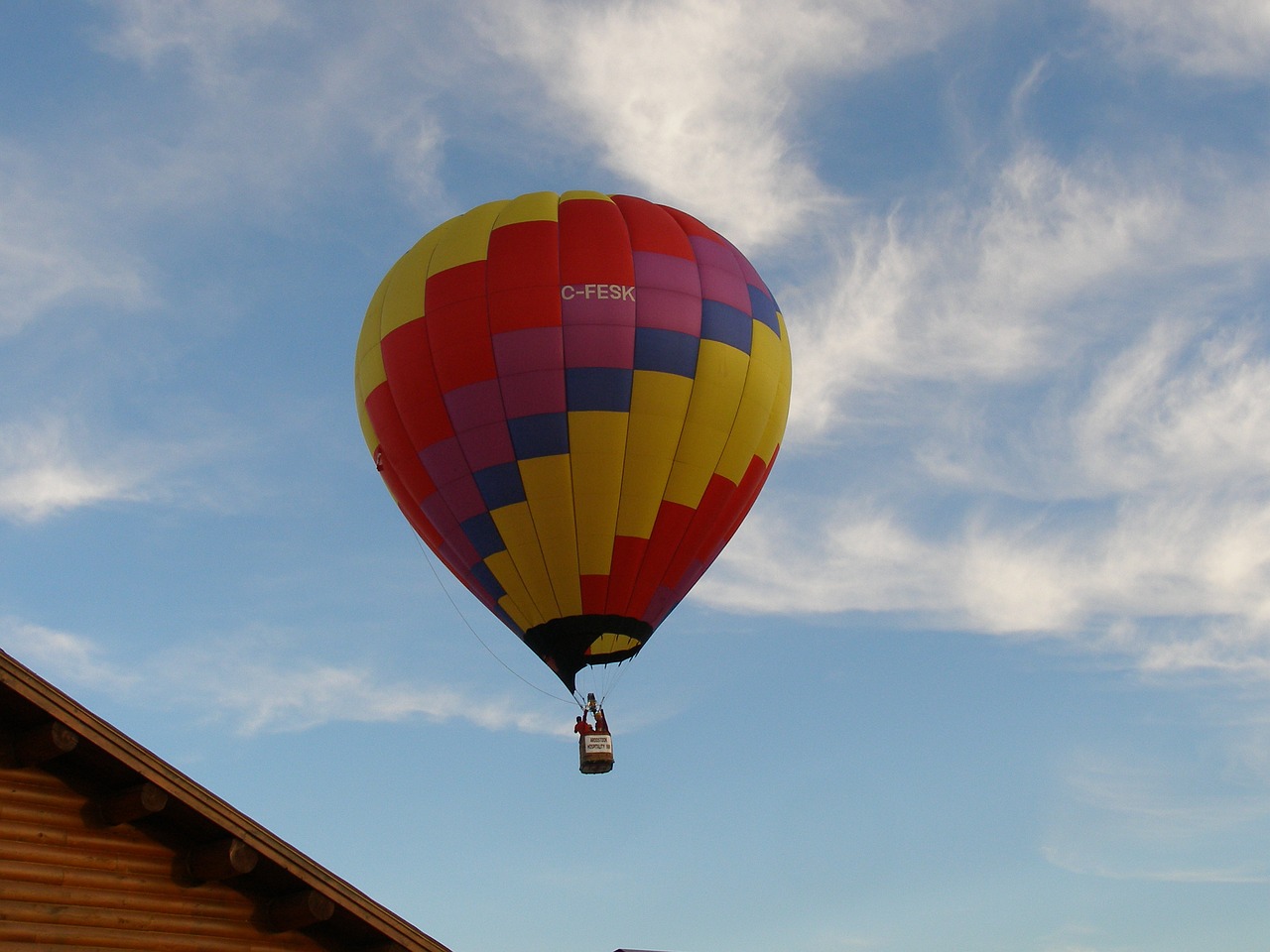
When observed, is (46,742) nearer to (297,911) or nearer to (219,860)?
(219,860)

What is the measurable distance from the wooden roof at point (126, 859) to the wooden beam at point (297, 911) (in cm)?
1

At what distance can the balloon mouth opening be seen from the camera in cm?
2288

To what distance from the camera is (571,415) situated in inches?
891

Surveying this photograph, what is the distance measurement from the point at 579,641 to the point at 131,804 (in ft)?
41.3

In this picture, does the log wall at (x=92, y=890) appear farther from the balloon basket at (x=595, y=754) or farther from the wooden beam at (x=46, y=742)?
the balloon basket at (x=595, y=754)

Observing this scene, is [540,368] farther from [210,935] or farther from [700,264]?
[210,935]

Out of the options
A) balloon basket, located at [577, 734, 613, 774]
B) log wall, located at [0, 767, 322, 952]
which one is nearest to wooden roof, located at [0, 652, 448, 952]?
log wall, located at [0, 767, 322, 952]

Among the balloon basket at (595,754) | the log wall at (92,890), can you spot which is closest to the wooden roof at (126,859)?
the log wall at (92,890)

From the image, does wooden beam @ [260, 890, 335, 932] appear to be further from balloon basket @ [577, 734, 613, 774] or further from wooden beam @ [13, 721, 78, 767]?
balloon basket @ [577, 734, 613, 774]

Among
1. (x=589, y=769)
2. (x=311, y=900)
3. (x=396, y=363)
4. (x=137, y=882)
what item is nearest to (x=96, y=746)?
(x=137, y=882)

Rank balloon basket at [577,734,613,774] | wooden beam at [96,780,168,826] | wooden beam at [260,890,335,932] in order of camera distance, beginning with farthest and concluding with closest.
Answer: balloon basket at [577,734,613,774] < wooden beam at [260,890,335,932] < wooden beam at [96,780,168,826]

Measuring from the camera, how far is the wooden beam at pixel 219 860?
10.8 meters

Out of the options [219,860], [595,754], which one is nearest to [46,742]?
[219,860]

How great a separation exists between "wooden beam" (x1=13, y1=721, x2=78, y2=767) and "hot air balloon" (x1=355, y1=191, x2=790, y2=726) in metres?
12.7
